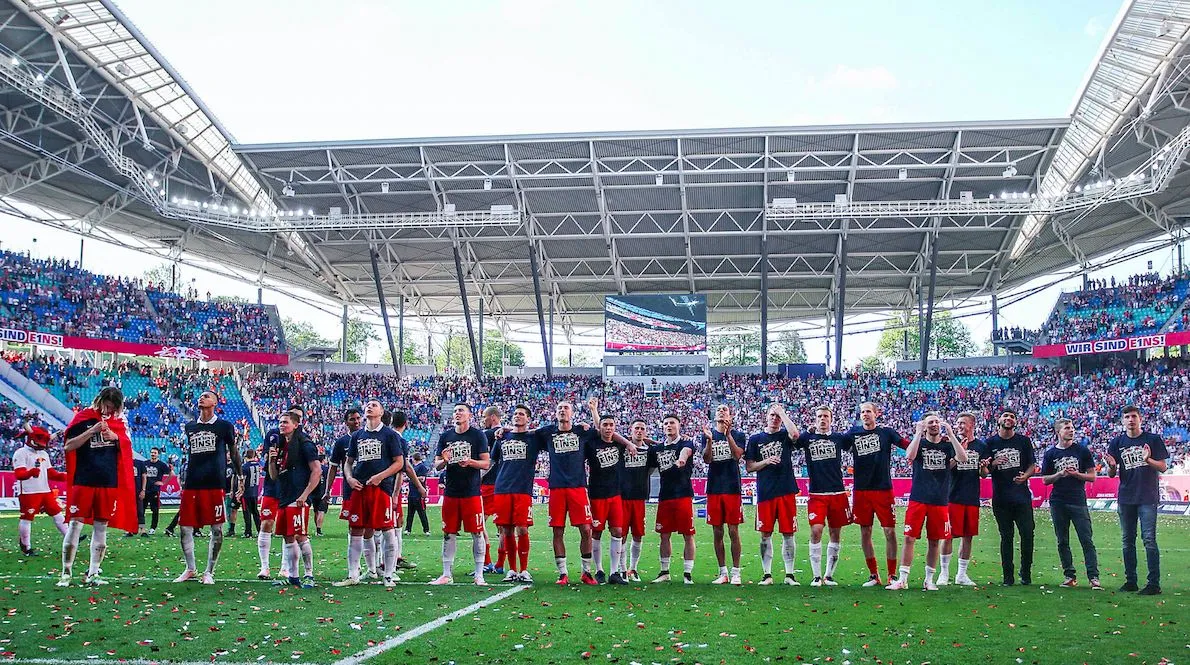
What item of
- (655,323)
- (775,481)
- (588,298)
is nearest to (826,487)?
(775,481)

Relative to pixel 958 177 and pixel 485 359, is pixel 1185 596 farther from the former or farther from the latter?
pixel 485 359

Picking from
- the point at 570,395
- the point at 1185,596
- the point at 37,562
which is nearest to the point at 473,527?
the point at 37,562

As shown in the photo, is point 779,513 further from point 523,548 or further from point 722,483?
point 523,548

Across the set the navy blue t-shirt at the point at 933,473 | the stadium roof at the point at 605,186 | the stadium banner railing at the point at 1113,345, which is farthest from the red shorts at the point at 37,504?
the stadium banner railing at the point at 1113,345

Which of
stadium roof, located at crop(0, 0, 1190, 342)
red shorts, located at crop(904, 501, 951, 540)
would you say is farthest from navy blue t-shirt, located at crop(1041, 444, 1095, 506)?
stadium roof, located at crop(0, 0, 1190, 342)

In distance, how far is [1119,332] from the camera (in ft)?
158

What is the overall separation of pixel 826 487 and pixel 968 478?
188 centimetres

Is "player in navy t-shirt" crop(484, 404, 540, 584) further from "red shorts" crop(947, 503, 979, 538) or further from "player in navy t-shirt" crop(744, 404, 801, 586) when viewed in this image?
"red shorts" crop(947, 503, 979, 538)

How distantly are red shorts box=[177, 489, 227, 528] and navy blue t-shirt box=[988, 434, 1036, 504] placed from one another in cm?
919

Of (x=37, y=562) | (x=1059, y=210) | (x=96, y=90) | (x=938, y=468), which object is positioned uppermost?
(x=96, y=90)

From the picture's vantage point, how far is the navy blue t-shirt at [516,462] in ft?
39.0

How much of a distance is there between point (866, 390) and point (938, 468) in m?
39.5

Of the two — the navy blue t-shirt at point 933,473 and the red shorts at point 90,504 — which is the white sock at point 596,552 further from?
the red shorts at point 90,504

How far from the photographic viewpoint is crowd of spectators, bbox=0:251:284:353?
43.8 m
